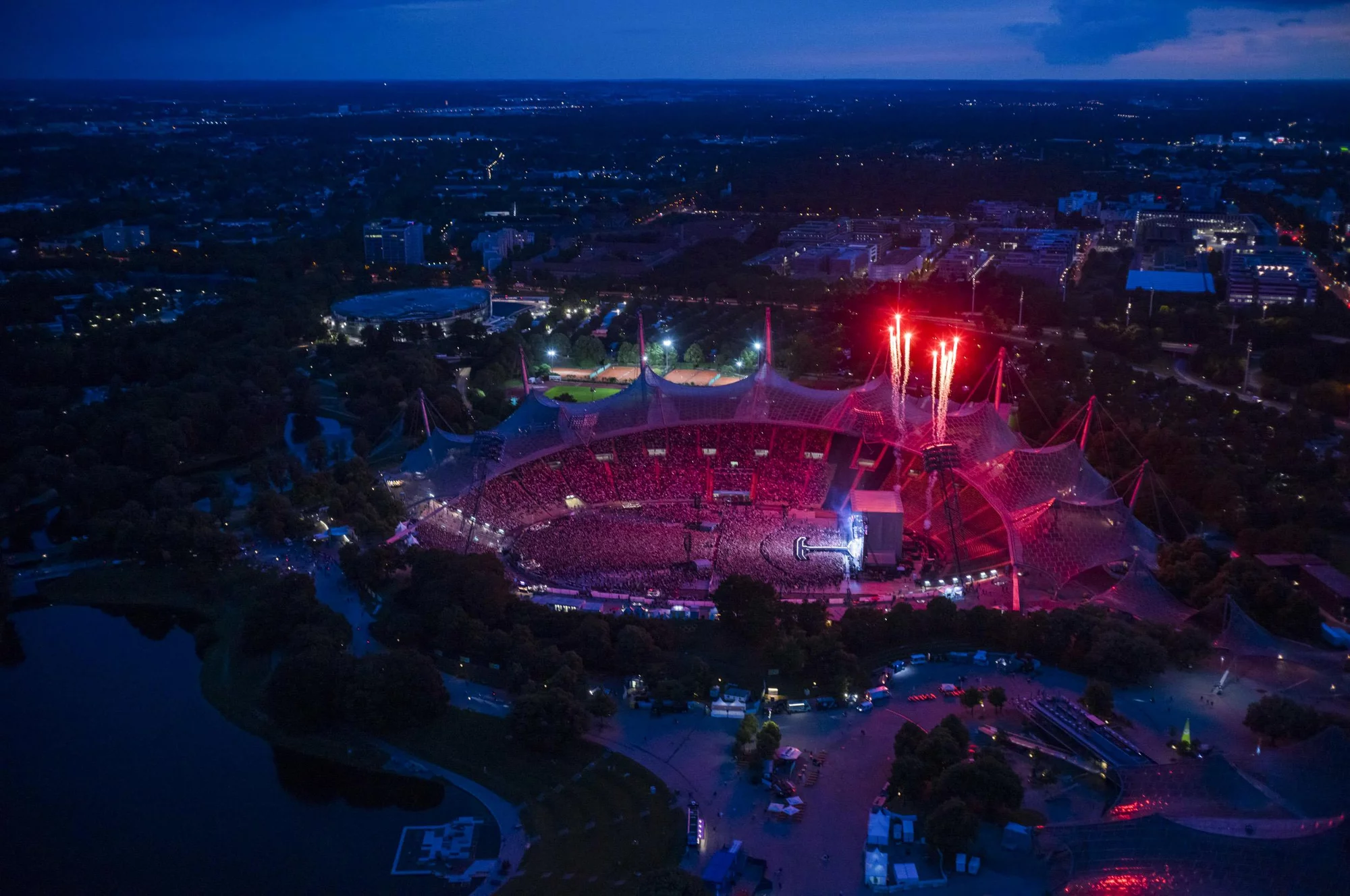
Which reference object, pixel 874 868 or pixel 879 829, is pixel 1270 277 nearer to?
pixel 879 829

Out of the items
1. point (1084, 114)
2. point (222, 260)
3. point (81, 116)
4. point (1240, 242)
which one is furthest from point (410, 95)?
point (1240, 242)

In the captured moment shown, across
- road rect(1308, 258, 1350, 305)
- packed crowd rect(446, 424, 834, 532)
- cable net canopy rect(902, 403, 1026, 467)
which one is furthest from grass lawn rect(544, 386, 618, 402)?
road rect(1308, 258, 1350, 305)

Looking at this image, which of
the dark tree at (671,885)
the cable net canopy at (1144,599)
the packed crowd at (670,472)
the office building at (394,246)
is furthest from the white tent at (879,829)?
the office building at (394,246)

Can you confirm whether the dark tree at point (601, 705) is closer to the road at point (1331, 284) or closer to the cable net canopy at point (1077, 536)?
the cable net canopy at point (1077, 536)

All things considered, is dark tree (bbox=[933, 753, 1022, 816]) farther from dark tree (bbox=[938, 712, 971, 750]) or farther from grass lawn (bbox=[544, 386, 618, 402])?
grass lawn (bbox=[544, 386, 618, 402])

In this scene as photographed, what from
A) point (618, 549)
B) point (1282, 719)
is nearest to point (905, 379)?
point (618, 549)

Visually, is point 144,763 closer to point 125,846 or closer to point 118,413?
point 125,846

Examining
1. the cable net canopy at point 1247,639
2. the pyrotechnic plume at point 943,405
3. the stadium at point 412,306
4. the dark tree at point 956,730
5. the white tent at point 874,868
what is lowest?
the white tent at point 874,868
